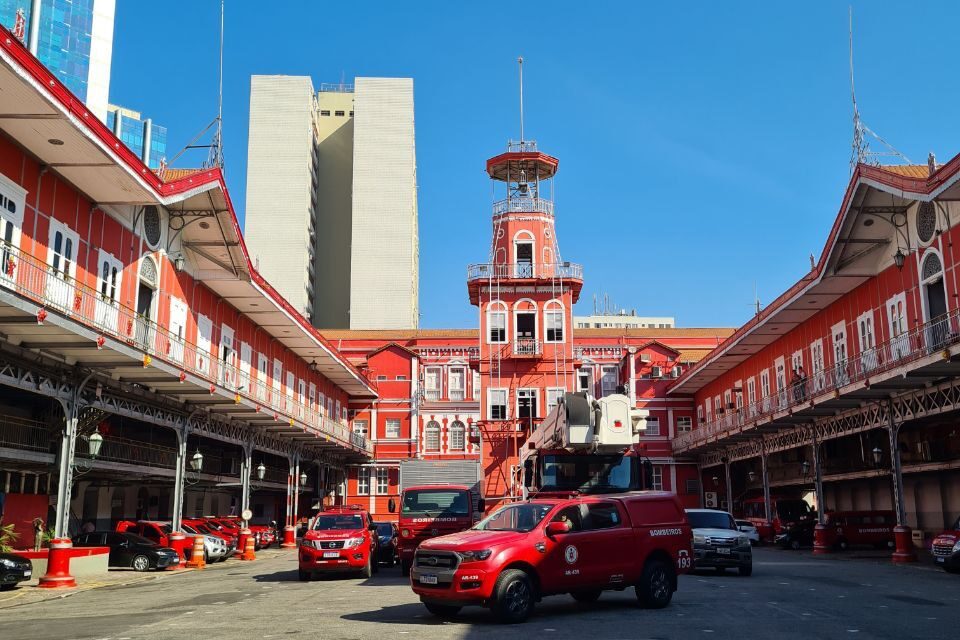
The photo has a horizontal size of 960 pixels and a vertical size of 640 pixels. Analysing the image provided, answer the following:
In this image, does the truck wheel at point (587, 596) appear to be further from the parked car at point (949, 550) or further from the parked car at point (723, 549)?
the parked car at point (949, 550)

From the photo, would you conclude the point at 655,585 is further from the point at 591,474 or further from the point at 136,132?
the point at 136,132

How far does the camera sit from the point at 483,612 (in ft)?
43.5

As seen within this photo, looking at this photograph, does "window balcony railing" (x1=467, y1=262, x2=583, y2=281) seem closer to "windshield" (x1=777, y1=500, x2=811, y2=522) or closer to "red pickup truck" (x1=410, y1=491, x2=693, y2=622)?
"windshield" (x1=777, y1=500, x2=811, y2=522)

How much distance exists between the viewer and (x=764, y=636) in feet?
34.8

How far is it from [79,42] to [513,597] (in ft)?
329

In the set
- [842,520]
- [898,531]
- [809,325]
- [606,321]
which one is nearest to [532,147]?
[809,325]

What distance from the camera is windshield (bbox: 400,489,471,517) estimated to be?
22.2 metres

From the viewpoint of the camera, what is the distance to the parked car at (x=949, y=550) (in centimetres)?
2092

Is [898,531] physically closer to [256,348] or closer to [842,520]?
[842,520]

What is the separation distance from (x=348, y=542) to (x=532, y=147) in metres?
32.3

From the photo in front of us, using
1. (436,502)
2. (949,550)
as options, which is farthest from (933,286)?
(436,502)

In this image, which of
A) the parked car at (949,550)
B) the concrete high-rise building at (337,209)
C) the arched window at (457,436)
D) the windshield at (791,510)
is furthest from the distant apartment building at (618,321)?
the parked car at (949,550)

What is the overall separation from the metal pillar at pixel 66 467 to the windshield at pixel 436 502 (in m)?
8.05

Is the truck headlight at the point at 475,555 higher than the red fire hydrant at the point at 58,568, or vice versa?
the truck headlight at the point at 475,555
